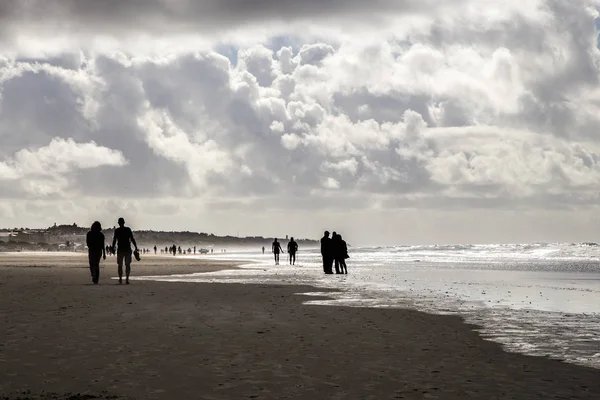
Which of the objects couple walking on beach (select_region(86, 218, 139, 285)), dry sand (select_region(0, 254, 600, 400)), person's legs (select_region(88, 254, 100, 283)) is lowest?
dry sand (select_region(0, 254, 600, 400))

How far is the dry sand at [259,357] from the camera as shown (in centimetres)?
856

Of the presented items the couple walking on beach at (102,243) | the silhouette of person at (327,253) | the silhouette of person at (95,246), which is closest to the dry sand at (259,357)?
the couple walking on beach at (102,243)

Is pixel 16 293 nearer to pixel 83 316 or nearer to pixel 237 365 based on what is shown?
pixel 83 316

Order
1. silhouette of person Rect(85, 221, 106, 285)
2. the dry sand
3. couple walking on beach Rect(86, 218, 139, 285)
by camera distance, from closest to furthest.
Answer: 1. the dry sand
2. couple walking on beach Rect(86, 218, 139, 285)
3. silhouette of person Rect(85, 221, 106, 285)

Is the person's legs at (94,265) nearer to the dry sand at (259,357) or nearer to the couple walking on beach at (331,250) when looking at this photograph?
the dry sand at (259,357)

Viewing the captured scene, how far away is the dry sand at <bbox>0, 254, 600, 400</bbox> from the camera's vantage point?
28.1 ft

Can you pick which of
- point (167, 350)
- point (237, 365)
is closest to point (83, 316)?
point (167, 350)

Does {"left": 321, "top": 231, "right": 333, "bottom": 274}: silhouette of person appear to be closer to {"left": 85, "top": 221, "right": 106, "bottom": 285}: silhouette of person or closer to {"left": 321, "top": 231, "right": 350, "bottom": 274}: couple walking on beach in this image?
{"left": 321, "top": 231, "right": 350, "bottom": 274}: couple walking on beach

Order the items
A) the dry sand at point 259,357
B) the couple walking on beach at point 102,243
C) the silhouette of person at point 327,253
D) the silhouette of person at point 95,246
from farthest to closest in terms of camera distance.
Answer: the silhouette of person at point 327,253 → the silhouette of person at point 95,246 → the couple walking on beach at point 102,243 → the dry sand at point 259,357

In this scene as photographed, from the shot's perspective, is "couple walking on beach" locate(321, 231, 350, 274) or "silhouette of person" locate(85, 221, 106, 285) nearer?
"silhouette of person" locate(85, 221, 106, 285)

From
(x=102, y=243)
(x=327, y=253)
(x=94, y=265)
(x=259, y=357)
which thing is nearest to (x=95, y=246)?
(x=102, y=243)

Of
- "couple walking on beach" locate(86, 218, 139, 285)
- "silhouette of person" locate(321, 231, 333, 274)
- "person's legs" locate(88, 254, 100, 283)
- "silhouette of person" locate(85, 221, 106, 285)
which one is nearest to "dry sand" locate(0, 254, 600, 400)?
"couple walking on beach" locate(86, 218, 139, 285)

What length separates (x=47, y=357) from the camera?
420 inches

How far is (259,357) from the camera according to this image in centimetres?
1095
